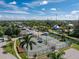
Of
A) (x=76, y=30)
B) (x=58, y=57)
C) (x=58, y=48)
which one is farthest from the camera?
(x=76, y=30)

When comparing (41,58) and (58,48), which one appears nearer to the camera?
(41,58)

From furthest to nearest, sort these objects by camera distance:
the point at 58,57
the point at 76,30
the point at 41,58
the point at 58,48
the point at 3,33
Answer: the point at 76,30
the point at 3,33
the point at 58,48
the point at 41,58
the point at 58,57

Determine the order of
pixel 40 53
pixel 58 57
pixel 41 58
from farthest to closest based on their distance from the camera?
pixel 40 53 < pixel 41 58 < pixel 58 57

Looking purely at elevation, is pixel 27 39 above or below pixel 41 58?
above

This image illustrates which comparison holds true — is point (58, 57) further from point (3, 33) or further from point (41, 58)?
point (3, 33)

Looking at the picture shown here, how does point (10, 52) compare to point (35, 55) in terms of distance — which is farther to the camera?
point (10, 52)

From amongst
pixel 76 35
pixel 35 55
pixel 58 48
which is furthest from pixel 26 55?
pixel 76 35

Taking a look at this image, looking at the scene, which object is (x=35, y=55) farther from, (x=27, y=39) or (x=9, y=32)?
(x=9, y=32)

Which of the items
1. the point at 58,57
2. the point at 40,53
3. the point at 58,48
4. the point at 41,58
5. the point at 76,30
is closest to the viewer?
the point at 58,57

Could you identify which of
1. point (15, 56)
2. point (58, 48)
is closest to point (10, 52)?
point (15, 56)
